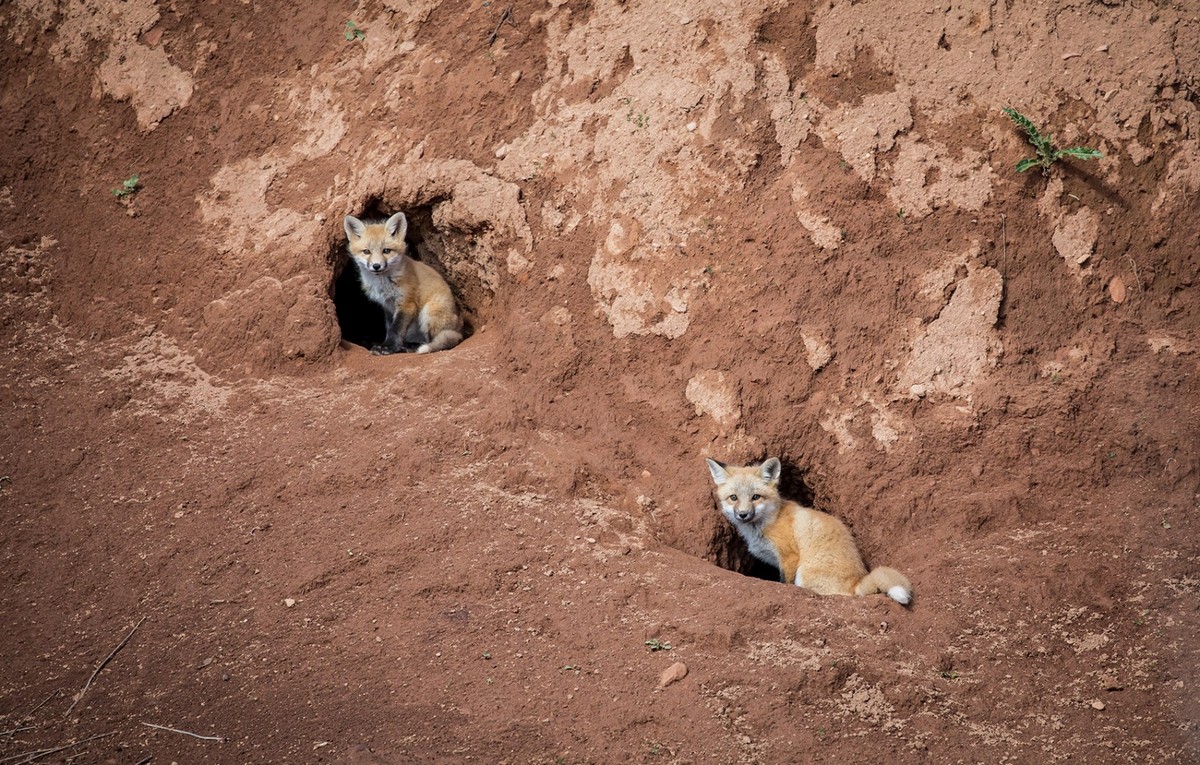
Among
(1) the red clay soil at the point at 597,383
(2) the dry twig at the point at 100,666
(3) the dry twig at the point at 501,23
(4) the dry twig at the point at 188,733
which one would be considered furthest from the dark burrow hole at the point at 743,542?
(3) the dry twig at the point at 501,23

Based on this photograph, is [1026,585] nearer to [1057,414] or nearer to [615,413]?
[1057,414]

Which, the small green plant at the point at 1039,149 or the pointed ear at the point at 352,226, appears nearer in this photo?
the small green plant at the point at 1039,149

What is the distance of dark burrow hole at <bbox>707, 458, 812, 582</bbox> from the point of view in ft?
19.5

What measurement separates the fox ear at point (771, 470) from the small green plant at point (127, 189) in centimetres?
525

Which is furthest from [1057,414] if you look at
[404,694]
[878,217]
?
[404,694]

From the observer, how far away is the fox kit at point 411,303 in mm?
7344

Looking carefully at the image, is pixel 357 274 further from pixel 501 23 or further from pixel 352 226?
pixel 501 23

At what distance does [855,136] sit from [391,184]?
11.4ft

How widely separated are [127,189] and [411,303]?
2.33 m

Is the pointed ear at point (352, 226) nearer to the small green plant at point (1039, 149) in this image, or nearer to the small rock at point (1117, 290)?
the small green plant at point (1039, 149)

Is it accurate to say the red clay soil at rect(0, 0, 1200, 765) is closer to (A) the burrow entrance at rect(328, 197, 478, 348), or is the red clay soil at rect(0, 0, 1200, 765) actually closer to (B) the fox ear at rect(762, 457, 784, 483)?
(A) the burrow entrance at rect(328, 197, 478, 348)

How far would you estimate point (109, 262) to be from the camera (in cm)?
679

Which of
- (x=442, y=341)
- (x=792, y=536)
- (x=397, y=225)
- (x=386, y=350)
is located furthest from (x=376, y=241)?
(x=792, y=536)

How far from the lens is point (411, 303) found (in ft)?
25.0
